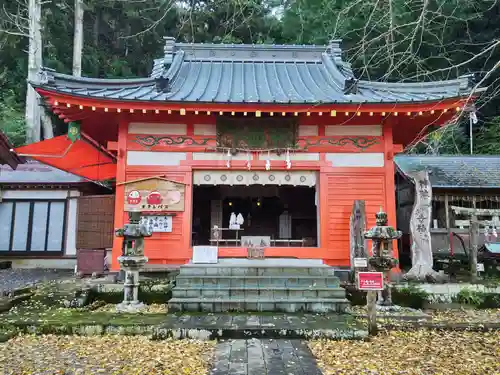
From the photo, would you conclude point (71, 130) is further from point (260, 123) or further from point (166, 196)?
point (260, 123)

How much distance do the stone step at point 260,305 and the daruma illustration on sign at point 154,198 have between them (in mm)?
3036

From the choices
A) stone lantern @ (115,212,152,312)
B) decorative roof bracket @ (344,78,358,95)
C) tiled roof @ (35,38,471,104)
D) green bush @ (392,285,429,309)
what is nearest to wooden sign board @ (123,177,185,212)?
stone lantern @ (115,212,152,312)

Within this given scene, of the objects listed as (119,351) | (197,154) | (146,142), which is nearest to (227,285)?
(119,351)

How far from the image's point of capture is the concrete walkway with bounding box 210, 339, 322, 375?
14.6 ft

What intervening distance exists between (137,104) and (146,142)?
1.27m

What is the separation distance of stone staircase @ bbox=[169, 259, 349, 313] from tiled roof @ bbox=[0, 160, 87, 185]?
27.1ft

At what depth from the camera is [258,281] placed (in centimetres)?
777

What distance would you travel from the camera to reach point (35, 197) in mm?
13984

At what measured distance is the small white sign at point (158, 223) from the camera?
939 cm

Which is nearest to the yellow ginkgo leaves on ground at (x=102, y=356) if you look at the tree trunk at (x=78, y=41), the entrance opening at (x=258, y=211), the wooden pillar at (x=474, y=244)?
the wooden pillar at (x=474, y=244)

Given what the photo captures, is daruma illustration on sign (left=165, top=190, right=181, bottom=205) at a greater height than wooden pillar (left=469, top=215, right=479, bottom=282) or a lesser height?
greater

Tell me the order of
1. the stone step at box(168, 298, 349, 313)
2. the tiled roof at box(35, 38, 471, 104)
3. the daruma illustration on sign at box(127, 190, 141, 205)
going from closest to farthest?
the stone step at box(168, 298, 349, 313) → the tiled roof at box(35, 38, 471, 104) → the daruma illustration on sign at box(127, 190, 141, 205)

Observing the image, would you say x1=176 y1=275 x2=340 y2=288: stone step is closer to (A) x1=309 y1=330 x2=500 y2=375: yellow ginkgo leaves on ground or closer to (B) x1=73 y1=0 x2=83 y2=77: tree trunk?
(A) x1=309 y1=330 x2=500 y2=375: yellow ginkgo leaves on ground

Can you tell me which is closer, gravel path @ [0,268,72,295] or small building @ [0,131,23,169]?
small building @ [0,131,23,169]
